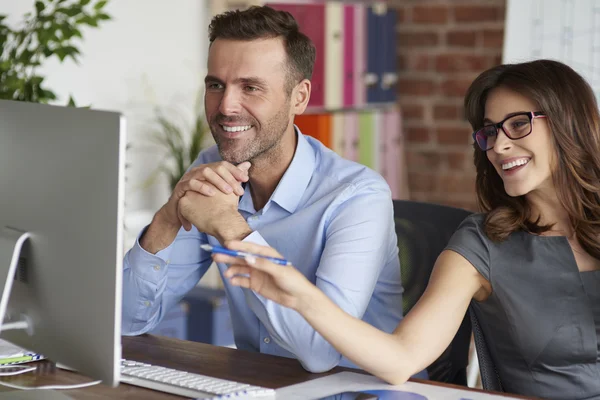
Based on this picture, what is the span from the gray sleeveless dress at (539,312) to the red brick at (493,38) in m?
2.44

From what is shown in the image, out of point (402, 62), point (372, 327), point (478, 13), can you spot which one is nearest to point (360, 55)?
point (402, 62)

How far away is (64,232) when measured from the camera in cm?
132

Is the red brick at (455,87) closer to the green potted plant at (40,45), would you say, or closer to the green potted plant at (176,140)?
the green potted plant at (176,140)

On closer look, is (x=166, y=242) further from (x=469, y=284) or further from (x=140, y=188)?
(x=140, y=188)

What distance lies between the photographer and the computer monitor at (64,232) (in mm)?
1239

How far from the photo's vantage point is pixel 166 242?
189 cm

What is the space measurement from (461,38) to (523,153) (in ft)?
8.35

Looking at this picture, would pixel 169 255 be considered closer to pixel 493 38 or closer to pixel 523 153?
pixel 523 153

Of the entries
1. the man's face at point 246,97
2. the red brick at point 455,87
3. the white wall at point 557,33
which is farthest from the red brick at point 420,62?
the man's face at point 246,97

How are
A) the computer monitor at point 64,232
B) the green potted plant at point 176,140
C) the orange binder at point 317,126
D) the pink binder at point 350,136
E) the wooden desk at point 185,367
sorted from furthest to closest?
the pink binder at point 350,136, the orange binder at point 317,126, the green potted plant at point 176,140, the wooden desk at point 185,367, the computer monitor at point 64,232

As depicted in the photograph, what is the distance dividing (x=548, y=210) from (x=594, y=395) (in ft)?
1.31

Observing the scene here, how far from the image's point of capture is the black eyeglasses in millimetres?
1819

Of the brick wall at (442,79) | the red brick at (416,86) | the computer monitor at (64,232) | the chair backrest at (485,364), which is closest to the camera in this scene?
the computer monitor at (64,232)

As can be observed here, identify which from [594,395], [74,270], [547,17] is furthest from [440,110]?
[74,270]
